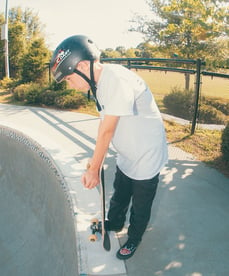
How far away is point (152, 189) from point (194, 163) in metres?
2.75

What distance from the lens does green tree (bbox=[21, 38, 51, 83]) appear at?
588 inches

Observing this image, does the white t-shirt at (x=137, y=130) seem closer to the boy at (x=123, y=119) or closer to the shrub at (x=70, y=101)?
the boy at (x=123, y=119)

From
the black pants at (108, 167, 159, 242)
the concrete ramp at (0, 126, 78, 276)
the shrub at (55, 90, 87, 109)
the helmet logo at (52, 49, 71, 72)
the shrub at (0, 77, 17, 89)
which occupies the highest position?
the helmet logo at (52, 49, 71, 72)

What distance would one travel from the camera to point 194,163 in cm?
516

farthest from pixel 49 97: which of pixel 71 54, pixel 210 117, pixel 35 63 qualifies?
pixel 71 54

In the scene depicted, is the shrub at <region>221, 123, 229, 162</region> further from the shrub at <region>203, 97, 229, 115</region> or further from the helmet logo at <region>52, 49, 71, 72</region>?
the shrub at <region>203, 97, 229, 115</region>

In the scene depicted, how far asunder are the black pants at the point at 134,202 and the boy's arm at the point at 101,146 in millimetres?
468

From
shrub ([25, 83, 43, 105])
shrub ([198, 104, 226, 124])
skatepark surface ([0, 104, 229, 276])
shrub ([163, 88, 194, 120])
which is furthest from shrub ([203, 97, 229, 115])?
skatepark surface ([0, 104, 229, 276])

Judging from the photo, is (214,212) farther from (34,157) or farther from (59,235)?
(34,157)

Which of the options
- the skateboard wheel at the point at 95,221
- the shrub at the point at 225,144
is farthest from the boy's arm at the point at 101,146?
the shrub at the point at 225,144

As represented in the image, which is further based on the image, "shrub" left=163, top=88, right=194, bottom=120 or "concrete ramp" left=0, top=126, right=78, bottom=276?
"shrub" left=163, top=88, right=194, bottom=120

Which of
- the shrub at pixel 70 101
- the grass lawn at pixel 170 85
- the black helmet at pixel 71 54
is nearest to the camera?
the black helmet at pixel 71 54

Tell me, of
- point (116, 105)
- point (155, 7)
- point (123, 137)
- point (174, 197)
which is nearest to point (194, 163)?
point (174, 197)

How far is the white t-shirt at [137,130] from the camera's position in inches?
86.0
